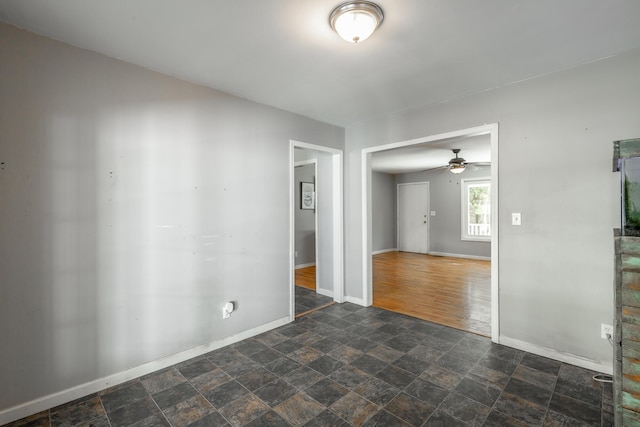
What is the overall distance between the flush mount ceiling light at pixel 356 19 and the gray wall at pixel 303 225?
4.49m

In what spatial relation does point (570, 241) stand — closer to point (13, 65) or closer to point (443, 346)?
point (443, 346)

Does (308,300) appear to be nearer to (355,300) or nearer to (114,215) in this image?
(355,300)

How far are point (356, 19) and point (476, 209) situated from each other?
279 inches

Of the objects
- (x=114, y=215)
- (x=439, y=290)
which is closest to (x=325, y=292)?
(x=439, y=290)

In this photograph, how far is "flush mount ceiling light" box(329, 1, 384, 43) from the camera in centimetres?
166

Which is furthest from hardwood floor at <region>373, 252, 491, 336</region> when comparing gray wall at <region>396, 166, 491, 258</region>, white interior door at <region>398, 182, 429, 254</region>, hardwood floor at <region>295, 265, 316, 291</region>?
white interior door at <region>398, 182, 429, 254</region>

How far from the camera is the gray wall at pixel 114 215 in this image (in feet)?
6.16

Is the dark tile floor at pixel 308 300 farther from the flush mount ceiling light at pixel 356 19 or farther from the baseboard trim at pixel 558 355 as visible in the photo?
the flush mount ceiling light at pixel 356 19

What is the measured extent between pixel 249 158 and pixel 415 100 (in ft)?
6.00

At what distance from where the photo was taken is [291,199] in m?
3.45

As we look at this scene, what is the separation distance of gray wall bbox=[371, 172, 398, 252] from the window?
2.02 meters

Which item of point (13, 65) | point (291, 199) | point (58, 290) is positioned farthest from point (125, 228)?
point (291, 199)

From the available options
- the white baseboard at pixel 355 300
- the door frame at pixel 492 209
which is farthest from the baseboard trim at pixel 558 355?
the white baseboard at pixel 355 300

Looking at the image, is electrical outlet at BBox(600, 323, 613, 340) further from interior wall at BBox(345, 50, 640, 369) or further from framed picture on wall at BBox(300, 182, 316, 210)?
framed picture on wall at BBox(300, 182, 316, 210)
